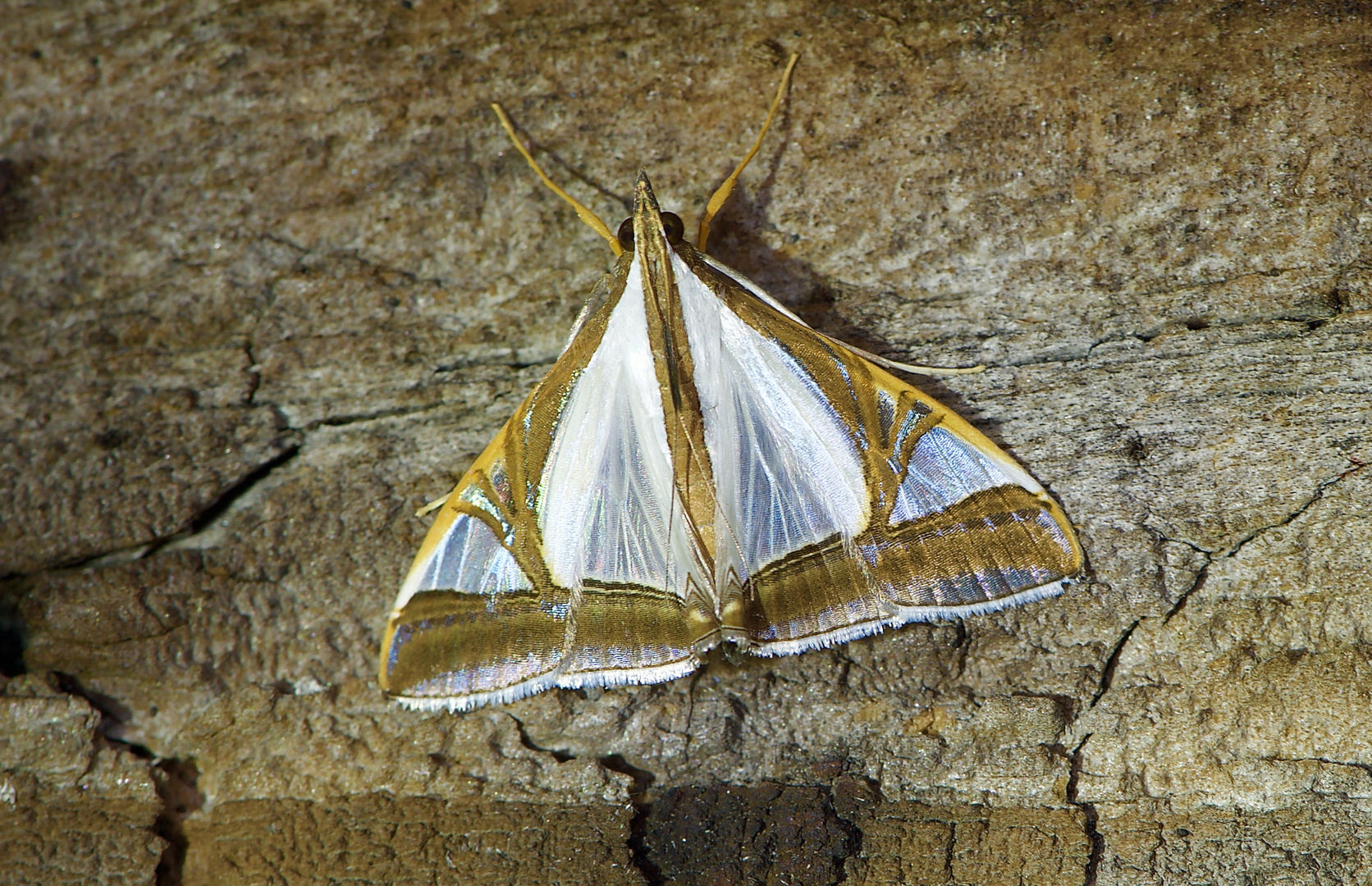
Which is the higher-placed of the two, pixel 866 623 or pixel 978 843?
pixel 866 623

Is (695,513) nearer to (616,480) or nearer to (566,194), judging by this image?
(616,480)

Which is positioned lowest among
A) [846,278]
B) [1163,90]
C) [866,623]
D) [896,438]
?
[866,623]

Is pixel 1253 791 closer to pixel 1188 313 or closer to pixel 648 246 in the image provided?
pixel 1188 313

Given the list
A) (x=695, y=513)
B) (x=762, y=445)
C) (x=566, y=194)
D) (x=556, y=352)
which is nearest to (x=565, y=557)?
(x=695, y=513)

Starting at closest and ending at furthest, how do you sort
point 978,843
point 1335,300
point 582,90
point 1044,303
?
point 978,843
point 1335,300
point 1044,303
point 582,90

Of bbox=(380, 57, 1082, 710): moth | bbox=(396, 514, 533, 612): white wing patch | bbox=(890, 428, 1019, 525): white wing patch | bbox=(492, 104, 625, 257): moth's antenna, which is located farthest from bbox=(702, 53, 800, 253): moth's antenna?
bbox=(396, 514, 533, 612): white wing patch

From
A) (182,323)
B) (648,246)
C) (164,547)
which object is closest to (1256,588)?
(648,246)

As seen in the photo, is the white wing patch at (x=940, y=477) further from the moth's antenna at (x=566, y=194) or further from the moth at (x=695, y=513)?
the moth's antenna at (x=566, y=194)
